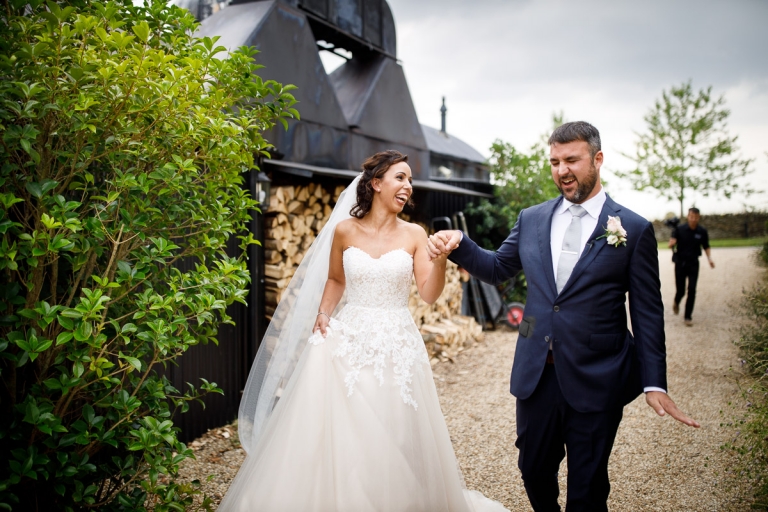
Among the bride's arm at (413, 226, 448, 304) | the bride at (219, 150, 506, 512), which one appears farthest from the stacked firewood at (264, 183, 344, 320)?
the bride's arm at (413, 226, 448, 304)

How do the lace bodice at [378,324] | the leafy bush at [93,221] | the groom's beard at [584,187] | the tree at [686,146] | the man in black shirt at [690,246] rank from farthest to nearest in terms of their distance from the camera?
the tree at [686,146]
the man in black shirt at [690,246]
the lace bodice at [378,324]
the groom's beard at [584,187]
the leafy bush at [93,221]

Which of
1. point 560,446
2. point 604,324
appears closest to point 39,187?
point 604,324

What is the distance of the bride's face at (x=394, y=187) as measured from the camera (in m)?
3.08

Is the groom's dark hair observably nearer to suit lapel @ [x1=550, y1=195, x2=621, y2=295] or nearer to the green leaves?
suit lapel @ [x1=550, y1=195, x2=621, y2=295]

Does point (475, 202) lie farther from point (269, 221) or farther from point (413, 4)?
point (269, 221)

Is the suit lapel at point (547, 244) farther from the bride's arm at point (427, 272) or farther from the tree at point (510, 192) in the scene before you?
the tree at point (510, 192)

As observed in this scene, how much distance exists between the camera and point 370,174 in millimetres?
3211

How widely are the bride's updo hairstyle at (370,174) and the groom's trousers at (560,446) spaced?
4.93 feet

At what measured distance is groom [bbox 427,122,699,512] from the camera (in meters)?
2.24

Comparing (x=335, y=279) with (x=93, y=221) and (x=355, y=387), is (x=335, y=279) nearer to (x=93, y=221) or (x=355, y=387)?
(x=355, y=387)

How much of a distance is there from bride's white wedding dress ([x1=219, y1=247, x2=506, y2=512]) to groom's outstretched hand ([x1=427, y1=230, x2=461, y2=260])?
442 mm

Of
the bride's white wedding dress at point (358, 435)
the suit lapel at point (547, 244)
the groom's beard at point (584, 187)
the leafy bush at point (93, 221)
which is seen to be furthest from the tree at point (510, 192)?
the leafy bush at point (93, 221)

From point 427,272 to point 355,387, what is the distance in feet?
2.66

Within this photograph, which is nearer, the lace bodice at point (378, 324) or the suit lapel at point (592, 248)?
the suit lapel at point (592, 248)
